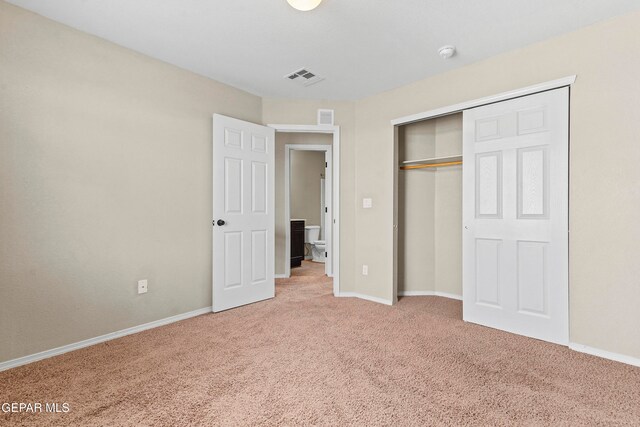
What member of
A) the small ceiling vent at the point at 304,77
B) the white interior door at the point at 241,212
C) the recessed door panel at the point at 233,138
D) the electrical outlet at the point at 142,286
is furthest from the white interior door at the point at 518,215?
the electrical outlet at the point at 142,286

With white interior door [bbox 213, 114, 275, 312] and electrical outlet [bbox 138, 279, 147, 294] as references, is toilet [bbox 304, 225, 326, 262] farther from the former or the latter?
electrical outlet [bbox 138, 279, 147, 294]

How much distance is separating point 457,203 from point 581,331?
191cm

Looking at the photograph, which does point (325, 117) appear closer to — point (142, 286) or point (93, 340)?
point (142, 286)

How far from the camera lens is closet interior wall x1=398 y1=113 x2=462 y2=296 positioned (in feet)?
13.7

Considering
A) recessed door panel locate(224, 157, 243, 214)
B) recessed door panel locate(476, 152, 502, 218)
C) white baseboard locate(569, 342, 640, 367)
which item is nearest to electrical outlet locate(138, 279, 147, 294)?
recessed door panel locate(224, 157, 243, 214)

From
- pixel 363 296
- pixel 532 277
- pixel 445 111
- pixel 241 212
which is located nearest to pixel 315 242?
pixel 363 296

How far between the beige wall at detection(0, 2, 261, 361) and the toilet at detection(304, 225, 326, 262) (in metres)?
3.57

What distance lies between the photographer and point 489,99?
2.99 metres

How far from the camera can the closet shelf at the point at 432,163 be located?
3.90 m

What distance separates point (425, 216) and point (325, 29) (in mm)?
2635

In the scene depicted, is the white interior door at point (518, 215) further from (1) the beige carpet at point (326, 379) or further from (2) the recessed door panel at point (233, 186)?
(2) the recessed door panel at point (233, 186)

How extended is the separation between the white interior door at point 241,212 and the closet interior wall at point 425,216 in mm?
1712

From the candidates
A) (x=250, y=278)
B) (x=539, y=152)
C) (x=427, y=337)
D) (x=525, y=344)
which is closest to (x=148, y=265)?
(x=250, y=278)

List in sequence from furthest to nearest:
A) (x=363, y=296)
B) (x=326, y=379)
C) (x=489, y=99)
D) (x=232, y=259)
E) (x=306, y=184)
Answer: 1. (x=306, y=184)
2. (x=363, y=296)
3. (x=232, y=259)
4. (x=489, y=99)
5. (x=326, y=379)
